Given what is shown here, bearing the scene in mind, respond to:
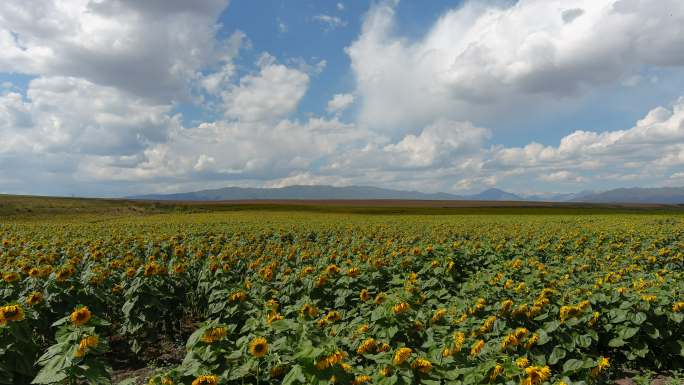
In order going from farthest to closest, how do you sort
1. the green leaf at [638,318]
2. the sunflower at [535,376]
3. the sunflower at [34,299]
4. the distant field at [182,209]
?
the distant field at [182,209] < the green leaf at [638,318] < the sunflower at [34,299] < the sunflower at [535,376]

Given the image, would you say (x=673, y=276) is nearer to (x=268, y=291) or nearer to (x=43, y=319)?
(x=268, y=291)

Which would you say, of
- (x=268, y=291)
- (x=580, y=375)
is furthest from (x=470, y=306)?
(x=268, y=291)

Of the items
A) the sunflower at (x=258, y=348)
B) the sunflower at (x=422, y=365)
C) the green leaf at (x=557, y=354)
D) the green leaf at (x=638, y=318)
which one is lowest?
the green leaf at (x=557, y=354)

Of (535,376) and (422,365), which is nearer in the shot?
(535,376)

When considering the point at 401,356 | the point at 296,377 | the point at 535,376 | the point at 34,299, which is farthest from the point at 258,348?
the point at 34,299

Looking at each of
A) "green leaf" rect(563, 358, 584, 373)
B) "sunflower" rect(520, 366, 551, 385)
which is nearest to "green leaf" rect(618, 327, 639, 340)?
"green leaf" rect(563, 358, 584, 373)

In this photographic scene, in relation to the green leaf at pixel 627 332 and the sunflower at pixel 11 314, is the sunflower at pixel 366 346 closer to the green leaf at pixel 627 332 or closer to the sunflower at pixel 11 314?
the sunflower at pixel 11 314

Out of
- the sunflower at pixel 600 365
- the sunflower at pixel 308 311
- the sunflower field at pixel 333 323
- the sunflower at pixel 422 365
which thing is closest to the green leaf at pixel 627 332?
the sunflower field at pixel 333 323

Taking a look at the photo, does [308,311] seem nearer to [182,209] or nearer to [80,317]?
[80,317]

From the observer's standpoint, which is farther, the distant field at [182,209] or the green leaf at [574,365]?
the distant field at [182,209]

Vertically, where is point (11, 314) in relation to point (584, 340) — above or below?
above

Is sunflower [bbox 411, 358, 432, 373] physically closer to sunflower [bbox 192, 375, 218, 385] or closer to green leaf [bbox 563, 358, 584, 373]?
sunflower [bbox 192, 375, 218, 385]

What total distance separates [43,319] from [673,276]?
1377 cm

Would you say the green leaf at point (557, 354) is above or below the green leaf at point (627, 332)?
below
